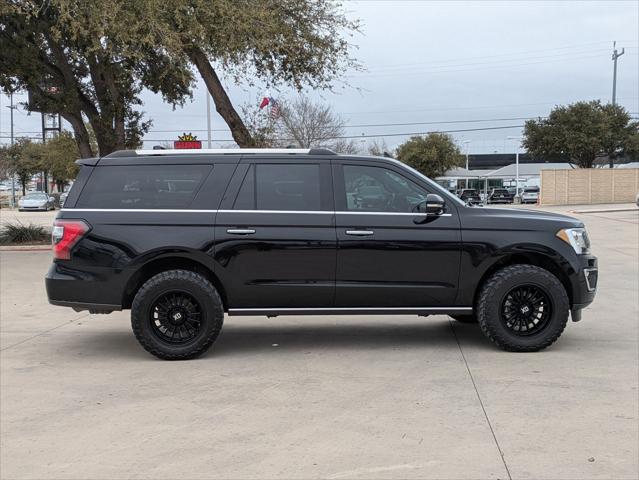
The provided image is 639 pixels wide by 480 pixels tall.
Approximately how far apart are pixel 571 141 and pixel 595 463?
164 ft

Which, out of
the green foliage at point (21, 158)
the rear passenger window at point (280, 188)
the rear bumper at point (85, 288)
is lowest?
the rear bumper at point (85, 288)

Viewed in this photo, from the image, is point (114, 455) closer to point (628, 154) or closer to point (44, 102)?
point (44, 102)

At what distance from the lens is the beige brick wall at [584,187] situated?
41.6 metres

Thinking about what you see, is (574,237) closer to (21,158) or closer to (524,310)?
(524,310)

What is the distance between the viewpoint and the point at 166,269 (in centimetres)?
614

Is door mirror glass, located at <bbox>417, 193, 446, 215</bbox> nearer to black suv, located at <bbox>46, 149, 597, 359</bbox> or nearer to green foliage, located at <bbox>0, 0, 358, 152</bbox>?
black suv, located at <bbox>46, 149, 597, 359</bbox>

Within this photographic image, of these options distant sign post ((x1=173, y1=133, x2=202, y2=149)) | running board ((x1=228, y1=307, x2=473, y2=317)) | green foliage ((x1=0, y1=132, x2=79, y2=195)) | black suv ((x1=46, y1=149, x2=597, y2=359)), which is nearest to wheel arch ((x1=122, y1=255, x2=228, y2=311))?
black suv ((x1=46, y1=149, x2=597, y2=359))

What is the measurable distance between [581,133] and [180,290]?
1948 inches

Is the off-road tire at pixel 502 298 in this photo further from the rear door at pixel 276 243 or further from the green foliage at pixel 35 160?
the green foliage at pixel 35 160

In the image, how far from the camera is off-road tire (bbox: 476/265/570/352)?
19.5 ft

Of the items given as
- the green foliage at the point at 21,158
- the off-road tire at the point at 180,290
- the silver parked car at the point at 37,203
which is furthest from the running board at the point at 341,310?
the green foliage at the point at 21,158

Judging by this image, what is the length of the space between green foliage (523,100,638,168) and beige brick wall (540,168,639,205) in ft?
25.6

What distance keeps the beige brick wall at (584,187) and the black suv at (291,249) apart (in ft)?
124

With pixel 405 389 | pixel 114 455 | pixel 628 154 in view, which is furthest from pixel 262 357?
pixel 628 154
